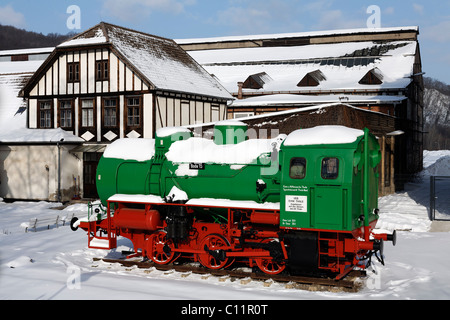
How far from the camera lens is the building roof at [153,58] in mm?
27562

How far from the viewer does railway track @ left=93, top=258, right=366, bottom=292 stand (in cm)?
1194

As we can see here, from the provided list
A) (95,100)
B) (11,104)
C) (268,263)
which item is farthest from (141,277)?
(11,104)

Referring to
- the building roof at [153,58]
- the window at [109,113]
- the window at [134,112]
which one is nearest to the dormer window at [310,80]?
the building roof at [153,58]

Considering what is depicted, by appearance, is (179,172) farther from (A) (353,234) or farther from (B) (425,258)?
(B) (425,258)

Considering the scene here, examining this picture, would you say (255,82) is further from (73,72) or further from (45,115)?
(45,115)

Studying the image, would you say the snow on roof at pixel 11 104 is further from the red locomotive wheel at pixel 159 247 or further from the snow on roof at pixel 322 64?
the red locomotive wheel at pixel 159 247

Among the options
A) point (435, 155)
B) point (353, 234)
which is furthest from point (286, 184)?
point (435, 155)

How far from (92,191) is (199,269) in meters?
16.5

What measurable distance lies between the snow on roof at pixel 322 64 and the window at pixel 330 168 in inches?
1182

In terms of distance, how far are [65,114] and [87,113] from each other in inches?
58.9

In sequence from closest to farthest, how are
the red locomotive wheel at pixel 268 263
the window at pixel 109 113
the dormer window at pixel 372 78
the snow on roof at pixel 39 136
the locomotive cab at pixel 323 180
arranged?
1. the locomotive cab at pixel 323 180
2. the red locomotive wheel at pixel 268 263
3. the snow on roof at pixel 39 136
4. the window at pixel 109 113
5. the dormer window at pixel 372 78

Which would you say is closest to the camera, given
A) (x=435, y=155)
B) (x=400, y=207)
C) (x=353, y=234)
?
(x=353, y=234)

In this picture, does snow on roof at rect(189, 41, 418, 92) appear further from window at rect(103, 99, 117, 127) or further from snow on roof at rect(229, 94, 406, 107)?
window at rect(103, 99, 117, 127)

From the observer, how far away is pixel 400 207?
Result: 78.0ft
